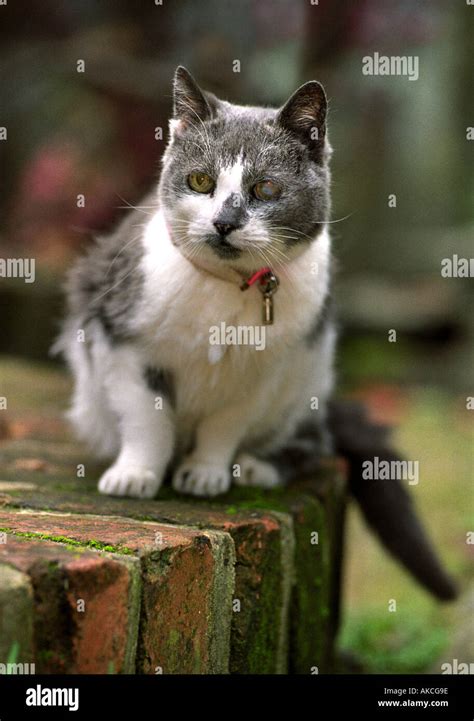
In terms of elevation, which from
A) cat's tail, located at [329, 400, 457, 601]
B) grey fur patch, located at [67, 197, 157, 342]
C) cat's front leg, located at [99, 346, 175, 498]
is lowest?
cat's tail, located at [329, 400, 457, 601]

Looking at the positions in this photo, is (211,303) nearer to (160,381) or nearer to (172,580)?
(160,381)

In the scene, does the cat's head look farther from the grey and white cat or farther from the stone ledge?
the stone ledge

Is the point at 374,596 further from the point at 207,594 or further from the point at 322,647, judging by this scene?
the point at 207,594

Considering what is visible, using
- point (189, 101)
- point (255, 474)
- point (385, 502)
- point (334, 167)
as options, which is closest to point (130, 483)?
point (255, 474)

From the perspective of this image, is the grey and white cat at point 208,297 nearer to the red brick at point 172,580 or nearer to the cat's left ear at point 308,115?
the cat's left ear at point 308,115

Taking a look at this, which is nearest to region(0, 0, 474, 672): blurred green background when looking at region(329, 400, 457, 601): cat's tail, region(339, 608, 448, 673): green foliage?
region(339, 608, 448, 673): green foliage

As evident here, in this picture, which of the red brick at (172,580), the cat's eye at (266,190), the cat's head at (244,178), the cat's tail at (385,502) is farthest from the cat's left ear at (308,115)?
the cat's tail at (385,502)

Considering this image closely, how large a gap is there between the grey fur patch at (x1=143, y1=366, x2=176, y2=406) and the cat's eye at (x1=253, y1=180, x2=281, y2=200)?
0.68 meters

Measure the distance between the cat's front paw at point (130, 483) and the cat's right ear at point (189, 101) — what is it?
1115 millimetres

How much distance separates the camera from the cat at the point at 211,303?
243 cm

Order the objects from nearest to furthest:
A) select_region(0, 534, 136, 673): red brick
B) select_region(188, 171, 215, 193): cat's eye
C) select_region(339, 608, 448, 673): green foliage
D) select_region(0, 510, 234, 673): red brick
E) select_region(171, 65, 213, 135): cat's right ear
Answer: select_region(0, 534, 136, 673): red brick
select_region(0, 510, 234, 673): red brick
select_region(188, 171, 215, 193): cat's eye
select_region(171, 65, 213, 135): cat's right ear
select_region(339, 608, 448, 673): green foliage

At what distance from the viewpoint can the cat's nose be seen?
7.55 ft

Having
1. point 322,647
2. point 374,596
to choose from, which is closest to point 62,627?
point 322,647

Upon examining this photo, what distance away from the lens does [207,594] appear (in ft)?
7.00
